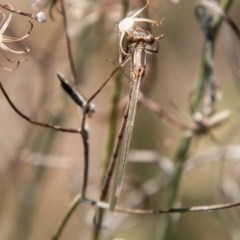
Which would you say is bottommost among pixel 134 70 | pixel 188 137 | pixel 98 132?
pixel 98 132

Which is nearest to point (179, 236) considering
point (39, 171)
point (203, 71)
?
point (39, 171)

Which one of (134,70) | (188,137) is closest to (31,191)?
(188,137)

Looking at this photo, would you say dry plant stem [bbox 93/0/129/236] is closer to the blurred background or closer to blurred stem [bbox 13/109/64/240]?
the blurred background

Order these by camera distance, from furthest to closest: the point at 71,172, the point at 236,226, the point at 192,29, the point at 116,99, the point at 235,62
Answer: the point at 192,29, the point at 71,172, the point at 236,226, the point at 235,62, the point at 116,99

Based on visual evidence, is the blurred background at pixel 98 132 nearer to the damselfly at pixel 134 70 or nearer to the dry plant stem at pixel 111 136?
the dry plant stem at pixel 111 136

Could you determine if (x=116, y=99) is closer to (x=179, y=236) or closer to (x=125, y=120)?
(x=125, y=120)

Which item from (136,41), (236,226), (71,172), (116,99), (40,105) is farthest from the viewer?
(71,172)

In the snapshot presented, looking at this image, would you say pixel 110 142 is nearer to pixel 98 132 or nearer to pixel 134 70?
pixel 134 70

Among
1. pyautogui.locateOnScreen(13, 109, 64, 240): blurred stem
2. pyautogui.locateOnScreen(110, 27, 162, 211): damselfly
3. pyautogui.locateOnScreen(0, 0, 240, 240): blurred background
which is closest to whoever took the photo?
pyautogui.locateOnScreen(110, 27, 162, 211): damselfly

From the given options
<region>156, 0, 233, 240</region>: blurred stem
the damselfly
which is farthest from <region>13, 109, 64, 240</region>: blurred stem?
the damselfly
